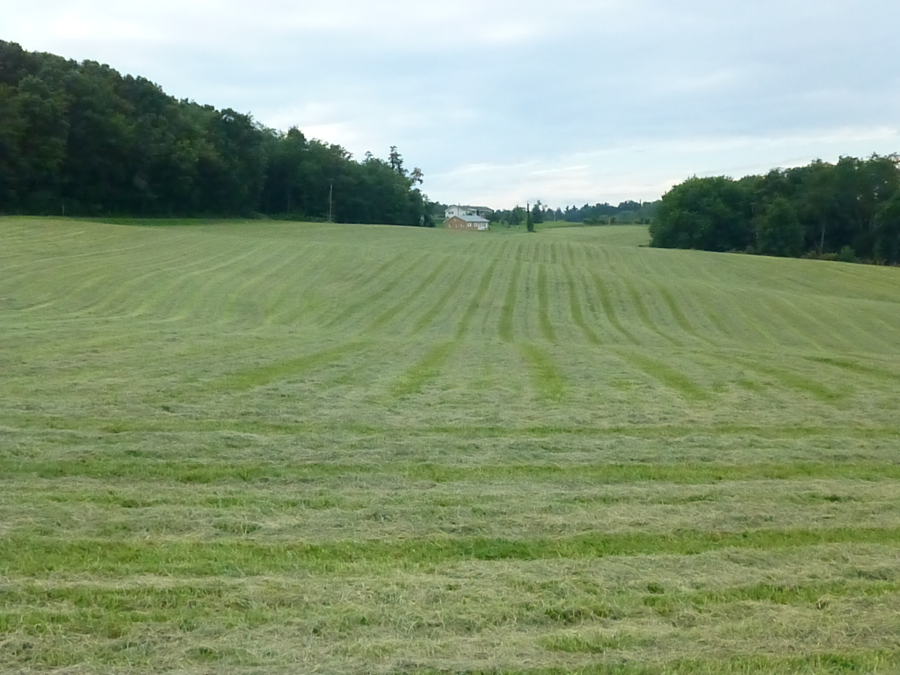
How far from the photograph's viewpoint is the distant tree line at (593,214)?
12053 cm

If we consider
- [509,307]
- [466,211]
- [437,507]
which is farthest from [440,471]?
[466,211]

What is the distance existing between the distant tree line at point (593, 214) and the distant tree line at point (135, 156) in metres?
37.8

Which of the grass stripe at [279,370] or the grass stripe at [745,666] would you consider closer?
the grass stripe at [745,666]

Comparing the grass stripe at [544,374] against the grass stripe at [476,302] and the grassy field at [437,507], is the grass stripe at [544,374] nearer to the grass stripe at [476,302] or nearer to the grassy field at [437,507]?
the grassy field at [437,507]

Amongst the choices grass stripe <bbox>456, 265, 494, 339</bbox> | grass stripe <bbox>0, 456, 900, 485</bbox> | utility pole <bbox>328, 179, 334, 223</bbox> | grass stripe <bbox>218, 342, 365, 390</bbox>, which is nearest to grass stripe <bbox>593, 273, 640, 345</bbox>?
grass stripe <bbox>456, 265, 494, 339</bbox>

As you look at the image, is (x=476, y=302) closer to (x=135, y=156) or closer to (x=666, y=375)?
(x=666, y=375)

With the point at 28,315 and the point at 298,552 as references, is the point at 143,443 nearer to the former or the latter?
the point at 298,552

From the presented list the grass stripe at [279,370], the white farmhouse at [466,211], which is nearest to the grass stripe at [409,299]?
the grass stripe at [279,370]

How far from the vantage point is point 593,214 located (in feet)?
464

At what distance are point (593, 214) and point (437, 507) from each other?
13958cm

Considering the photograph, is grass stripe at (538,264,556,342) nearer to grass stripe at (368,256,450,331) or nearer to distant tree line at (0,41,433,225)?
grass stripe at (368,256,450,331)

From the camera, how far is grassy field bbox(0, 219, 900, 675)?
3930 mm

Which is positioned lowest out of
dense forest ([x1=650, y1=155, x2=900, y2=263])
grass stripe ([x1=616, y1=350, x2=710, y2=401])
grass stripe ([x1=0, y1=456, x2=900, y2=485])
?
grass stripe ([x1=0, y1=456, x2=900, y2=485])

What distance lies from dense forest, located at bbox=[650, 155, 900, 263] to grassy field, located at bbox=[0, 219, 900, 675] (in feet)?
185
